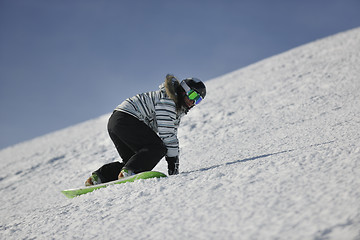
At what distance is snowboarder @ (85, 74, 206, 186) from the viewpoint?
264cm

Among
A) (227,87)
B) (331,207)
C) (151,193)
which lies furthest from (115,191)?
(227,87)

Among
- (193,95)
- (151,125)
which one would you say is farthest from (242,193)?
(151,125)

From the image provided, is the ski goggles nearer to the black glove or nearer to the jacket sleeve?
the jacket sleeve

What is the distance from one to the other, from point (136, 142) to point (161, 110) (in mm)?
371

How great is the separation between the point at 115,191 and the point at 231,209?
109 cm

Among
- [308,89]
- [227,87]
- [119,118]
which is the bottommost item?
[119,118]

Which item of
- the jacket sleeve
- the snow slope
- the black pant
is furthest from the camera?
the jacket sleeve

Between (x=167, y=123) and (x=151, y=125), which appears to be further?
(x=151, y=125)

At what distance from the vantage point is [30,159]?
755cm

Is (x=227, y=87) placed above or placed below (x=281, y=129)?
above

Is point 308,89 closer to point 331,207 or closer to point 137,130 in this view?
point 137,130

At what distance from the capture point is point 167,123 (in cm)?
272

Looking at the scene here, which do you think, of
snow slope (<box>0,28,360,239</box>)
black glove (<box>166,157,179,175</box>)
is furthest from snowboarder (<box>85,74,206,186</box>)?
snow slope (<box>0,28,360,239</box>)

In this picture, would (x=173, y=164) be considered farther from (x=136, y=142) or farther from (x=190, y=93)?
(x=190, y=93)
